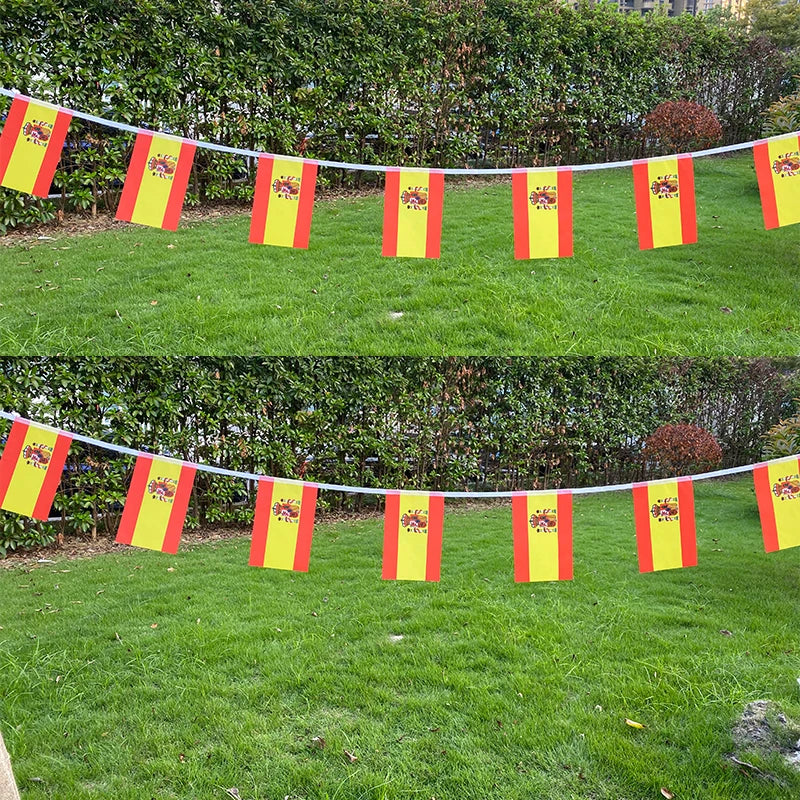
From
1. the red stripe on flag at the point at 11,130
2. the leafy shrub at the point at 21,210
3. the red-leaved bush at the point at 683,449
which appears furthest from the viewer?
the red-leaved bush at the point at 683,449

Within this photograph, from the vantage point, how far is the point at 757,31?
647cm

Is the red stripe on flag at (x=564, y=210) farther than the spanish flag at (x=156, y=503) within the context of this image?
Yes

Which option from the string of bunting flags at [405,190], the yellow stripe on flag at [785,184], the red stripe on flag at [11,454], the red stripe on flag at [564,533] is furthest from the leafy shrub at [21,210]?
the yellow stripe on flag at [785,184]

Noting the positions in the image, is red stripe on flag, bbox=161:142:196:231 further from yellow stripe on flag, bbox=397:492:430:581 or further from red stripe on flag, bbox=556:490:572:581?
red stripe on flag, bbox=556:490:572:581

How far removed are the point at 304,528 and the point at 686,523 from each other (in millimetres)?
1554

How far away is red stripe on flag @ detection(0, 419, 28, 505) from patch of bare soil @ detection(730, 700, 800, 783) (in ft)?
10.1

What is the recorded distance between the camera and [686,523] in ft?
9.90

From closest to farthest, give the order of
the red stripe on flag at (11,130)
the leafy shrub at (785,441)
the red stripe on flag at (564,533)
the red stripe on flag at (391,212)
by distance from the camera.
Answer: the red stripe on flag at (11,130) < the red stripe on flag at (564,533) < the red stripe on flag at (391,212) < the leafy shrub at (785,441)

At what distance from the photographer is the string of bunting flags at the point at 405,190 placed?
2.94 meters

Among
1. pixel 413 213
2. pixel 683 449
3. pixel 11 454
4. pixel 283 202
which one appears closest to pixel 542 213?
pixel 413 213

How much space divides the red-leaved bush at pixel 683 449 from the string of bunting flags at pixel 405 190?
3744 millimetres

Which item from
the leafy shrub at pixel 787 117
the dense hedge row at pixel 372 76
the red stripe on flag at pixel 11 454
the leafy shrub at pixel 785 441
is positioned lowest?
the red stripe on flag at pixel 11 454

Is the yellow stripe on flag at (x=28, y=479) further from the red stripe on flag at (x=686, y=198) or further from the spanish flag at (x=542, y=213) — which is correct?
the red stripe on flag at (x=686, y=198)

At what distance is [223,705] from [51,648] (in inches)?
42.4
